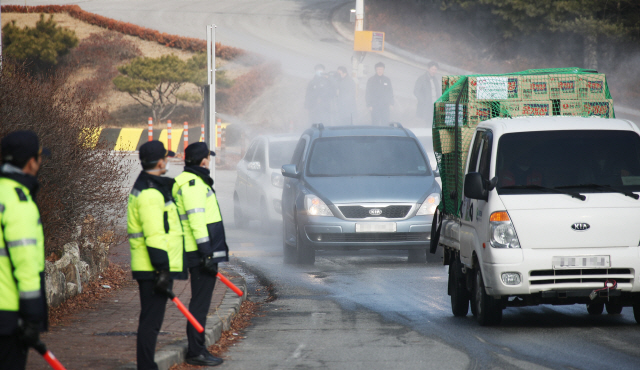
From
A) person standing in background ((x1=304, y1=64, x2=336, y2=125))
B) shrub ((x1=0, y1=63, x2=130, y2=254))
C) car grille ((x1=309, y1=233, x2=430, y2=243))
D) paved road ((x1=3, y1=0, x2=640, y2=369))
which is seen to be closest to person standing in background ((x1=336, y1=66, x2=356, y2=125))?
person standing in background ((x1=304, y1=64, x2=336, y2=125))

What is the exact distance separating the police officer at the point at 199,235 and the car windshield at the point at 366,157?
6573mm

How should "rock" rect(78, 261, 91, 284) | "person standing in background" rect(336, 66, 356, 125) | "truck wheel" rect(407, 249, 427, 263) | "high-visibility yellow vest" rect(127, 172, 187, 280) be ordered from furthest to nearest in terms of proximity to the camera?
1. "person standing in background" rect(336, 66, 356, 125)
2. "truck wheel" rect(407, 249, 427, 263)
3. "rock" rect(78, 261, 91, 284)
4. "high-visibility yellow vest" rect(127, 172, 187, 280)

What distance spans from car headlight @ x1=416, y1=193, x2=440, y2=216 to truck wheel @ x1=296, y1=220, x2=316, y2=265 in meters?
1.67

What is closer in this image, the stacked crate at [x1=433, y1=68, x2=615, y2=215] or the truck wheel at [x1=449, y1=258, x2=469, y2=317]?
the truck wheel at [x1=449, y1=258, x2=469, y2=317]

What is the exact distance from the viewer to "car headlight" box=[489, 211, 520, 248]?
7.96m

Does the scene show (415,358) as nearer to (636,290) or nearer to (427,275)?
(636,290)

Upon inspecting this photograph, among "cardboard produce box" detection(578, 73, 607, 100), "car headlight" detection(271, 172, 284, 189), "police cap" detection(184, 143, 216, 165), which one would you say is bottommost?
"car headlight" detection(271, 172, 284, 189)

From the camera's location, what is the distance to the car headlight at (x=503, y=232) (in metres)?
7.96

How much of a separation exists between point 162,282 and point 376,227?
704 cm

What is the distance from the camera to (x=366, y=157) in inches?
541

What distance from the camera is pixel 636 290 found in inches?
311

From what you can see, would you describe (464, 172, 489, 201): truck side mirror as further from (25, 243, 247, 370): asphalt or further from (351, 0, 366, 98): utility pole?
(351, 0, 366, 98): utility pole

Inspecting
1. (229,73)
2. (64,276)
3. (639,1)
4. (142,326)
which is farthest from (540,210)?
(229,73)

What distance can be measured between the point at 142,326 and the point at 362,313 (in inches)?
142
